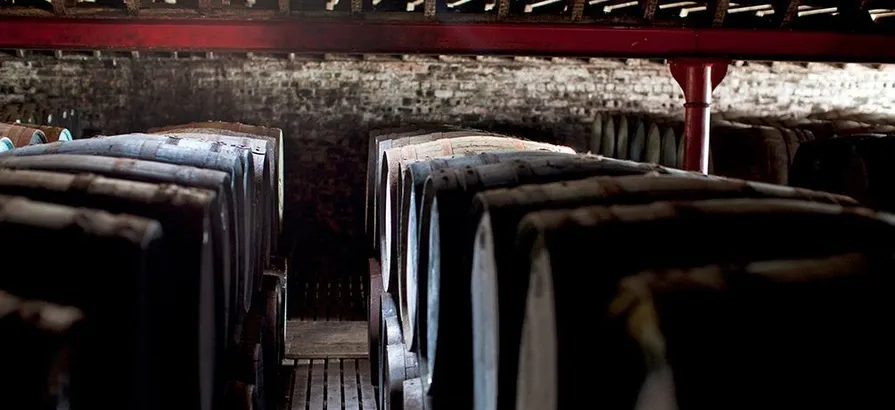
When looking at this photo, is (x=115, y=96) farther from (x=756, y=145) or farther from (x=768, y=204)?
(x=768, y=204)

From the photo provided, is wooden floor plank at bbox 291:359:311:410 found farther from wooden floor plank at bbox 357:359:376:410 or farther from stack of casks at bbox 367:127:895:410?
stack of casks at bbox 367:127:895:410

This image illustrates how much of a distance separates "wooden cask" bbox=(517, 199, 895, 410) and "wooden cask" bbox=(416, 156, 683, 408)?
2.27 feet

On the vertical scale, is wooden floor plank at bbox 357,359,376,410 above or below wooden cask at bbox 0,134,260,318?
below

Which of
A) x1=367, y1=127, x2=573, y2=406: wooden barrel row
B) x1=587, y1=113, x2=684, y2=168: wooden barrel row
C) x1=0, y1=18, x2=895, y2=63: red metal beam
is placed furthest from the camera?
x1=587, y1=113, x2=684, y2=168: wooden barrel row

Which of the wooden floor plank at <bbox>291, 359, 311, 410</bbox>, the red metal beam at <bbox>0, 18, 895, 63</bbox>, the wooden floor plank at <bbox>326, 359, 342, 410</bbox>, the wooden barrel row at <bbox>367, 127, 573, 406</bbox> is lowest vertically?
the wooden floor plank at <bbox>326, 359, 342, 410</bbox>

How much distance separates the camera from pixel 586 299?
1430 millimetres

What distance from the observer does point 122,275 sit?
62.6 inches

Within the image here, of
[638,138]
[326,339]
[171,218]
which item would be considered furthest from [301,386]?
[638,138]

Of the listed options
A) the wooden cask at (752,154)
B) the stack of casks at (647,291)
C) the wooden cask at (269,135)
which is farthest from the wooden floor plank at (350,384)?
the wooden cask at (752,154)

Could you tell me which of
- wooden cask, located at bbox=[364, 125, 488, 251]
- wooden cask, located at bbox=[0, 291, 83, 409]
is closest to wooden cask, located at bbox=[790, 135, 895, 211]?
wooden cask, located at bbox=[364, 125, 488, 251]

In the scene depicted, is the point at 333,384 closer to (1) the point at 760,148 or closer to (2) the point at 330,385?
(2) the point at 330,385

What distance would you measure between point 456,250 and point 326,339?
329 cm

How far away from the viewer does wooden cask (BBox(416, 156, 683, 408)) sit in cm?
226

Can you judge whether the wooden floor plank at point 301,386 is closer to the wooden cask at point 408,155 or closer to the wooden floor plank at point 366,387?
the wooden floor plank at point 366,387
